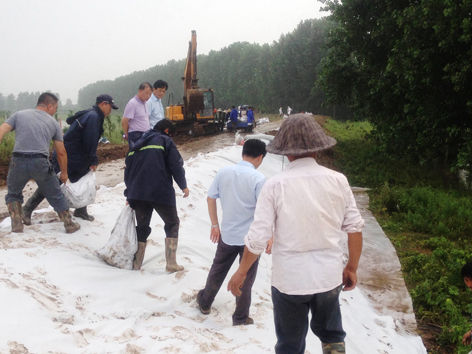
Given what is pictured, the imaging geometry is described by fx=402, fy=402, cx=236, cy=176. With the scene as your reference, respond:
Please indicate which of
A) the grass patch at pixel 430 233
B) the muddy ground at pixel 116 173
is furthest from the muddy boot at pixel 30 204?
the grass patch at pixel 430 233

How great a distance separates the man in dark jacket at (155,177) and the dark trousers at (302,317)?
2.02m

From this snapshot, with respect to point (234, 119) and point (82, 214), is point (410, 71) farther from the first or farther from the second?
point (234, 119)

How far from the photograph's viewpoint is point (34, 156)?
13.8 ft

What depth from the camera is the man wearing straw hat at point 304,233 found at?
2.10m

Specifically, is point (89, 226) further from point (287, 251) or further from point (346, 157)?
point (346, 157)

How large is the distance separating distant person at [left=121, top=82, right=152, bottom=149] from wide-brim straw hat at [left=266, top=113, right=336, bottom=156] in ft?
12.7

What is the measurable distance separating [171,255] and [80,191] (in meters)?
1.41

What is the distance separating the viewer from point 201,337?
3.13 metres

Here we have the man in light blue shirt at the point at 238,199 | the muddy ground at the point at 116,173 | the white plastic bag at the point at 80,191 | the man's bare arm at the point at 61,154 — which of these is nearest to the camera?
the man in light blue shirt at the point at 238,199

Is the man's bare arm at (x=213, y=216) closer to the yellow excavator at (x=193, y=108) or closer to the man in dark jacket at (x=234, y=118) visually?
the yellow excavator at (x=193, y=108)

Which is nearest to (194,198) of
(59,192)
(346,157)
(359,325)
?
(59,192)

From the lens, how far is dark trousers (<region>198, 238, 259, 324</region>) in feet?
11.0

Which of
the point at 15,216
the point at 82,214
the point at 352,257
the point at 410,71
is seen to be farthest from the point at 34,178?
the point at 410,71

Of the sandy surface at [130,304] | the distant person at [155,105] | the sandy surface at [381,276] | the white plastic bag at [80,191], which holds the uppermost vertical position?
the distant person at [155,105]
